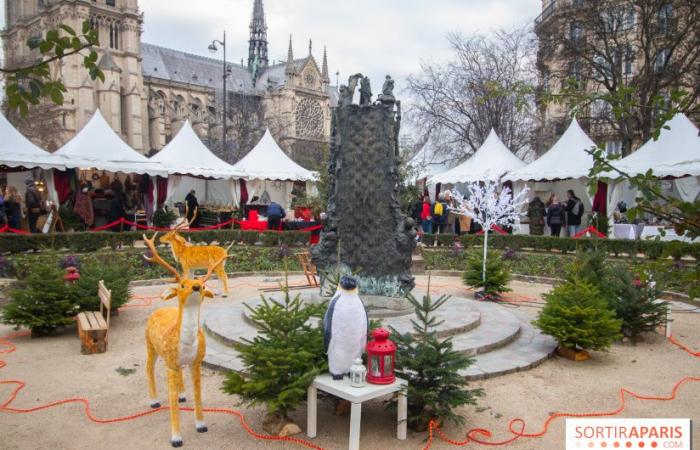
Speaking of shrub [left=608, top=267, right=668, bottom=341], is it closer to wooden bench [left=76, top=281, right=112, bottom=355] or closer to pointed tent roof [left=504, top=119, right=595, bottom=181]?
wooden bench [left=76, top=281, right=112, bottom=355]

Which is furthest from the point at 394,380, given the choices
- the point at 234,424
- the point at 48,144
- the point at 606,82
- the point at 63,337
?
the point at 48,144

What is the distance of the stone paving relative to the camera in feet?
21.3

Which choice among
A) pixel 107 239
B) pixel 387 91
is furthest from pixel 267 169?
pixel 387 91

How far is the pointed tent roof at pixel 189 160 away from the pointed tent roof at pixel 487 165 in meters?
8.58

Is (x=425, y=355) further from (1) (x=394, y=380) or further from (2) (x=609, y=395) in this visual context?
(2) (x=609, y=395)

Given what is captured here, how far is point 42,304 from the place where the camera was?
25.4 feet

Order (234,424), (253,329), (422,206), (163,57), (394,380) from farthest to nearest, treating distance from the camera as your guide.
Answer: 1. (163,57)
2. (422,206)
3. (253,329)
4. (234,424)
5. (394,380)

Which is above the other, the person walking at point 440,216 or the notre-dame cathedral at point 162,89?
the notre-dame cathedral at point 162,89

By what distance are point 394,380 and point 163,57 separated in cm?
8027

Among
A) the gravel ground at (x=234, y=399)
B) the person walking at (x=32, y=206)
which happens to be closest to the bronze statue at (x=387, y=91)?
the gravel ground at (x=234, y=399)

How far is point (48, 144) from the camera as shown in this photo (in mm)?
35406

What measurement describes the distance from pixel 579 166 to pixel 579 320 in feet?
40.0

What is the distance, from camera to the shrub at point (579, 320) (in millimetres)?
6715

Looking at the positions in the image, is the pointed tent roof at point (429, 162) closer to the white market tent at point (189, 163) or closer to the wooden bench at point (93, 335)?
the white market tent at point (189, 163)
